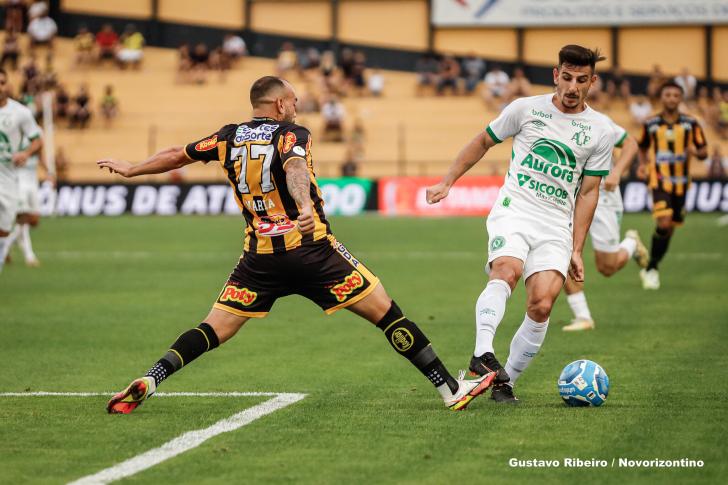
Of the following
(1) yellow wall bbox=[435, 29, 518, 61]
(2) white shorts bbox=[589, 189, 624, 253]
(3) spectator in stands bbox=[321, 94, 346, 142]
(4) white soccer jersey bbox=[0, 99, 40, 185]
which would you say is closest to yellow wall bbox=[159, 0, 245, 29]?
(1) yellow wall bbox=[435, 29, 518, 61]

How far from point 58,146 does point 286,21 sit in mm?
12831

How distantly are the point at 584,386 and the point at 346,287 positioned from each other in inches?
66.3

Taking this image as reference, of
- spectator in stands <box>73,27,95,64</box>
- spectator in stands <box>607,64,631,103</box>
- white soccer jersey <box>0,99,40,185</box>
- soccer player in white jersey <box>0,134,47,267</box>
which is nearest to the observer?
white soccer jersey <box>0,99,40,185</box>

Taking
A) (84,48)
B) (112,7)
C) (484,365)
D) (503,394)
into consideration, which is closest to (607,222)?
(503,394)

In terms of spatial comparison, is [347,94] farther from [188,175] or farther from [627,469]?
[627,469]

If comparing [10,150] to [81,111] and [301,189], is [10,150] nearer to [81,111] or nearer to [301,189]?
[301,189]

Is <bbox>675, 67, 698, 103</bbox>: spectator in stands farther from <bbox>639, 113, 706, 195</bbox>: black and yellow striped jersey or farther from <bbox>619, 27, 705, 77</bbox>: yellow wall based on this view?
<bbox>639, 113, 706, 195</bbox>: black and yellow striped jersey

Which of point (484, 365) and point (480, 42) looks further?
point (480, 42)

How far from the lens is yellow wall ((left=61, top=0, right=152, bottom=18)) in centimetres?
5094

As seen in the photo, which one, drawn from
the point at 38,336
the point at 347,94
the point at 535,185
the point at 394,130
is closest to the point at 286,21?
the point at 347,94

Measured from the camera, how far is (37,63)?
152 feet

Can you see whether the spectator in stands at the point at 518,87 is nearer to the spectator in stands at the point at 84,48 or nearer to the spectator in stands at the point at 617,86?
the spectator in stands at the point at 617,86

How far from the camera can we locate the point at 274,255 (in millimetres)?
7754

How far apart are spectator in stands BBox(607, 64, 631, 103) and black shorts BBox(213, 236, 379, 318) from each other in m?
37.4
